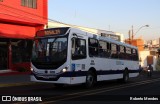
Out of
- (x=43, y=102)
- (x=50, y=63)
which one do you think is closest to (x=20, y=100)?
(x=43, y=102)

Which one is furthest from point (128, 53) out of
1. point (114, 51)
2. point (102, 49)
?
point (102, 49)

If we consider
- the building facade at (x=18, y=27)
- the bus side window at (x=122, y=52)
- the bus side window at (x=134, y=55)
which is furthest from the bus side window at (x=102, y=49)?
the building facade at (x=18, y=27)

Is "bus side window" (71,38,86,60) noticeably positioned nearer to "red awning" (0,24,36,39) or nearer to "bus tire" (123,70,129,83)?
"bus tire" (123,70,129,83)

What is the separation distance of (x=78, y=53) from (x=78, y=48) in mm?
254

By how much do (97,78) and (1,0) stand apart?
43.3 ft

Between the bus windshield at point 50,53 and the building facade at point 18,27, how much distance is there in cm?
1200

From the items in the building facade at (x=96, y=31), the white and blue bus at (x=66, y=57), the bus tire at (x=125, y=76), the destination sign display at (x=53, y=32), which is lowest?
the bus tire at (x=125, y=76)

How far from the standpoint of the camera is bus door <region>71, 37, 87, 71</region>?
56.1 ft

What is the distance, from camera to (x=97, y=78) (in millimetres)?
19781

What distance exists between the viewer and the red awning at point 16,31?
29703 millimetres

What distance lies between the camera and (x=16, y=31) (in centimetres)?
3131

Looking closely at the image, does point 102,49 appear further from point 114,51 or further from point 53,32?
point 53,32

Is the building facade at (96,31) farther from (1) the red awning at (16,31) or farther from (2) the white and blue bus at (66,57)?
(2) the white and blue bus at (66,57)

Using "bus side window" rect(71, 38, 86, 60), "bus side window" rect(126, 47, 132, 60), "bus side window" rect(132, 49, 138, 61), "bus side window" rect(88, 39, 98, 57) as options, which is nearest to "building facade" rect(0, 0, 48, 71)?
"bus side window" rect(132, 49, 138, 61)
